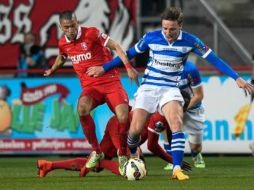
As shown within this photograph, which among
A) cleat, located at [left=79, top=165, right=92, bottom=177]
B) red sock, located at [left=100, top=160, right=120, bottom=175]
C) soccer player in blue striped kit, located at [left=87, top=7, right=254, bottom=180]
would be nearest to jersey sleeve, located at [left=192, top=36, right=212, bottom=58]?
soccer player in blue striped kit, located at [left=87, top=7, right=254, bottom=180]

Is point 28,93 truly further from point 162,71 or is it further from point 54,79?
point 162,71

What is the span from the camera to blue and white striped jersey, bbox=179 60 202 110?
1585 cm

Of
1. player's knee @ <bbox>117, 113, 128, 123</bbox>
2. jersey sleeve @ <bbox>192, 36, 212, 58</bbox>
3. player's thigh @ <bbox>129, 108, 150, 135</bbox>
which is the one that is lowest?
player's knee @ <bbox>117, 113, 128, 123</bbox>

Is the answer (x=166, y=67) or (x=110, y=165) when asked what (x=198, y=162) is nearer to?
(x=110, y=165)

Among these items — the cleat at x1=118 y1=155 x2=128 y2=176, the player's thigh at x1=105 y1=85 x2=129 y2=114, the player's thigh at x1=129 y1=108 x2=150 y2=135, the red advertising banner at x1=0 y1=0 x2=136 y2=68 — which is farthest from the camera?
the red advertising banner at x1=0 y1=0 x2=136 y2=68

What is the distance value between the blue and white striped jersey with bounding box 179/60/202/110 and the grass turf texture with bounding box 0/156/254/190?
1230 mm

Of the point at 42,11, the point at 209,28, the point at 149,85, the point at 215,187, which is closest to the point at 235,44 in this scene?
the point at 209,28

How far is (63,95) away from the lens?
19531 millimetres

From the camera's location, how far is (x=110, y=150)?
557 inches

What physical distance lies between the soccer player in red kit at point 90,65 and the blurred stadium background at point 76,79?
480 centimetres

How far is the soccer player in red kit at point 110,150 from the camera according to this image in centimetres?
1360

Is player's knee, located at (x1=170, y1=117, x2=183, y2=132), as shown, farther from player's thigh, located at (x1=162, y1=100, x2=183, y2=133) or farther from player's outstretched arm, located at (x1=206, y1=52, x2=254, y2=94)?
player's outstretched arm, located at (x1=206, y1=52, x2=254, y2=94)

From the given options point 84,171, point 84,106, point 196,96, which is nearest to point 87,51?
point 84,106

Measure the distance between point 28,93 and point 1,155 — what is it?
123cm
